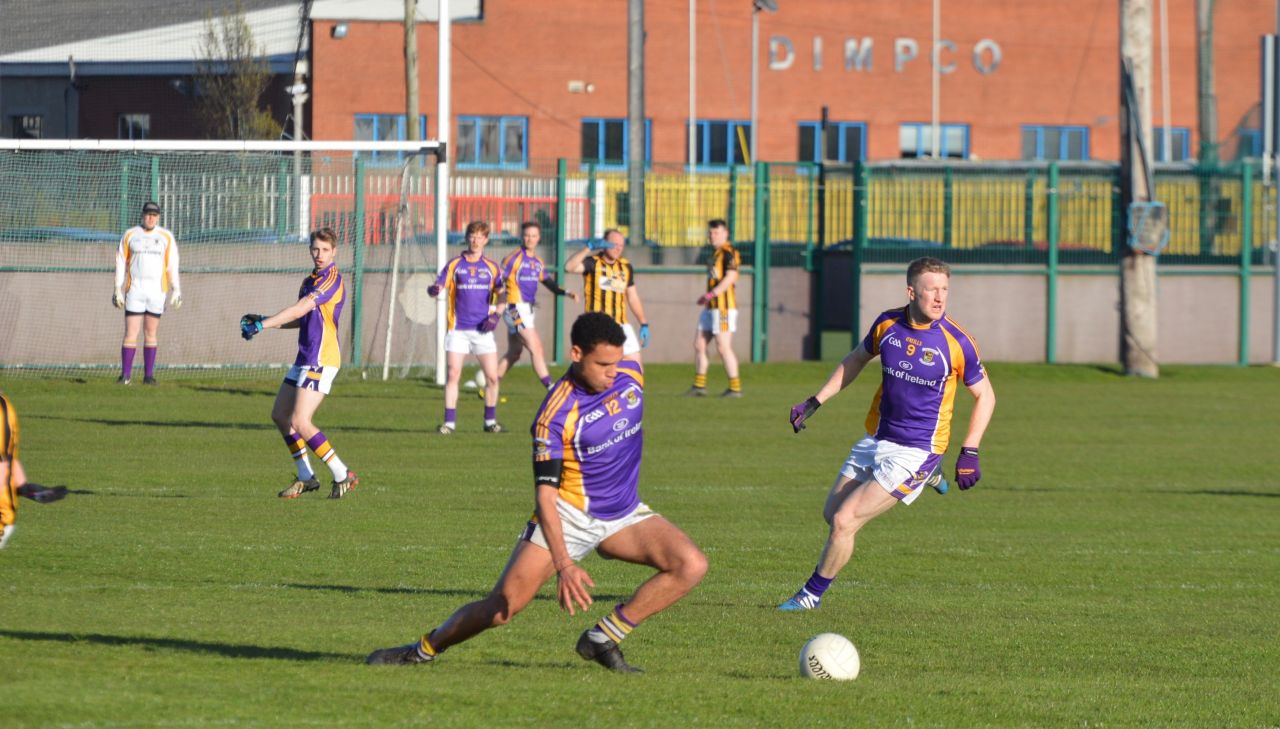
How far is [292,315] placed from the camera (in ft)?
46.0

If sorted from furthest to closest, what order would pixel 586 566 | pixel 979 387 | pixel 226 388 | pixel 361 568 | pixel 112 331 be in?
pixel 112 331 < pixel 226 388 < pixel 586 566 < pixel 361 568 < pixel 979 387

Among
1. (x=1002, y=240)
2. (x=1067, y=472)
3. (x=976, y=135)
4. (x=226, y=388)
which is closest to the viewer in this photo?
(x=1067, y=472)

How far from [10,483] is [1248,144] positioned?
3560 centimetres

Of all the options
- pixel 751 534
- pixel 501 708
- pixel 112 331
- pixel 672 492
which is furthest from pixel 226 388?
pixel 501 708

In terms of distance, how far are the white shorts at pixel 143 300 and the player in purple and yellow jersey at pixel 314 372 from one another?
10.1m

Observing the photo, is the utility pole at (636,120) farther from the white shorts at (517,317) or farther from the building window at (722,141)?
the building window at (722,141)

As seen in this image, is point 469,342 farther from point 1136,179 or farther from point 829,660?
point 1136,179

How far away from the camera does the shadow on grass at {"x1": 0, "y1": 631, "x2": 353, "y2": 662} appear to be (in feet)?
27.6

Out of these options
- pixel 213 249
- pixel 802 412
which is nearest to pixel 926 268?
pixel 802 412

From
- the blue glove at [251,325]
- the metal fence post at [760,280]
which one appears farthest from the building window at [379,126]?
the blue glove at [251,325]

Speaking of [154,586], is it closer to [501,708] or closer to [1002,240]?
[501,708]

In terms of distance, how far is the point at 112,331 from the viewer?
26562 mm

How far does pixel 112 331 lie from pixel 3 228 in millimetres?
2161

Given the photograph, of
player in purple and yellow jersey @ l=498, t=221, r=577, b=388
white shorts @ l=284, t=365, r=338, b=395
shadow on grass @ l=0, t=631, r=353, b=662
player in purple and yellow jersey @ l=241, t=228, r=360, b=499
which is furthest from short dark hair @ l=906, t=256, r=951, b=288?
player in purple and yellow jersey @ l=498, t=221, r=577, b=388
